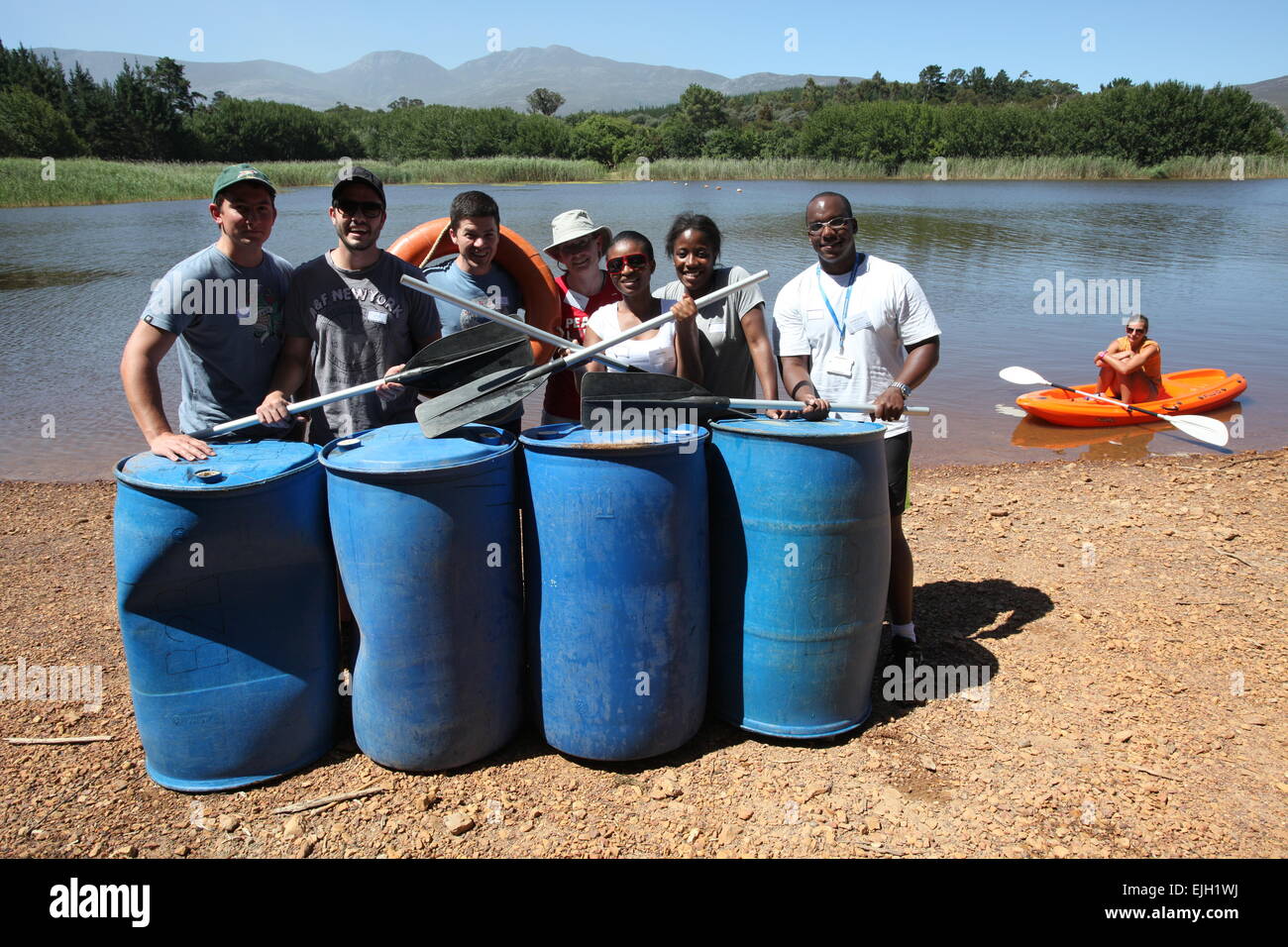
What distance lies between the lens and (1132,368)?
9.43m

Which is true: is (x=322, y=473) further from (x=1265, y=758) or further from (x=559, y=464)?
(x=1265, y=758)

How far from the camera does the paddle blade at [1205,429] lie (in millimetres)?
8430

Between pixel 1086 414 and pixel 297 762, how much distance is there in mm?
8773

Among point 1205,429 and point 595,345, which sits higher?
point 595,345

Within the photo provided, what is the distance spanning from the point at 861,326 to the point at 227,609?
102 inches

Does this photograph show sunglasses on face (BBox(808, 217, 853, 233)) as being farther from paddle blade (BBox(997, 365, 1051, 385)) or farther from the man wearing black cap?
paddle blade (BBox(997, 365, 1051, 385))

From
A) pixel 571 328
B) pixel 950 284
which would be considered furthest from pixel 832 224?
pixel 950 284

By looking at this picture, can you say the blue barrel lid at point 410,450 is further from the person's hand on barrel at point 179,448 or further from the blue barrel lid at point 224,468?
the person's hand on barrel at point 179,448

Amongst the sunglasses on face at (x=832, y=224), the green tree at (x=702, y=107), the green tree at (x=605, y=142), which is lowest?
the sunglasses on face at (x=832, y=224)

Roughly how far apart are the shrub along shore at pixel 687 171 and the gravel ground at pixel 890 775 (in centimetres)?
4100

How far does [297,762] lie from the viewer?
3104 mm

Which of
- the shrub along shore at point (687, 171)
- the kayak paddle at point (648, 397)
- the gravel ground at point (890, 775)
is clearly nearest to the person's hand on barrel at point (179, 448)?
the gravel ground at point (890, 775)

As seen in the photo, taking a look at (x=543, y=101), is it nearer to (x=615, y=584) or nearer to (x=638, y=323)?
(x=638, y=323)

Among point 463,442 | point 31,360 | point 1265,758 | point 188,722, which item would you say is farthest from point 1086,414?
point 31,360
